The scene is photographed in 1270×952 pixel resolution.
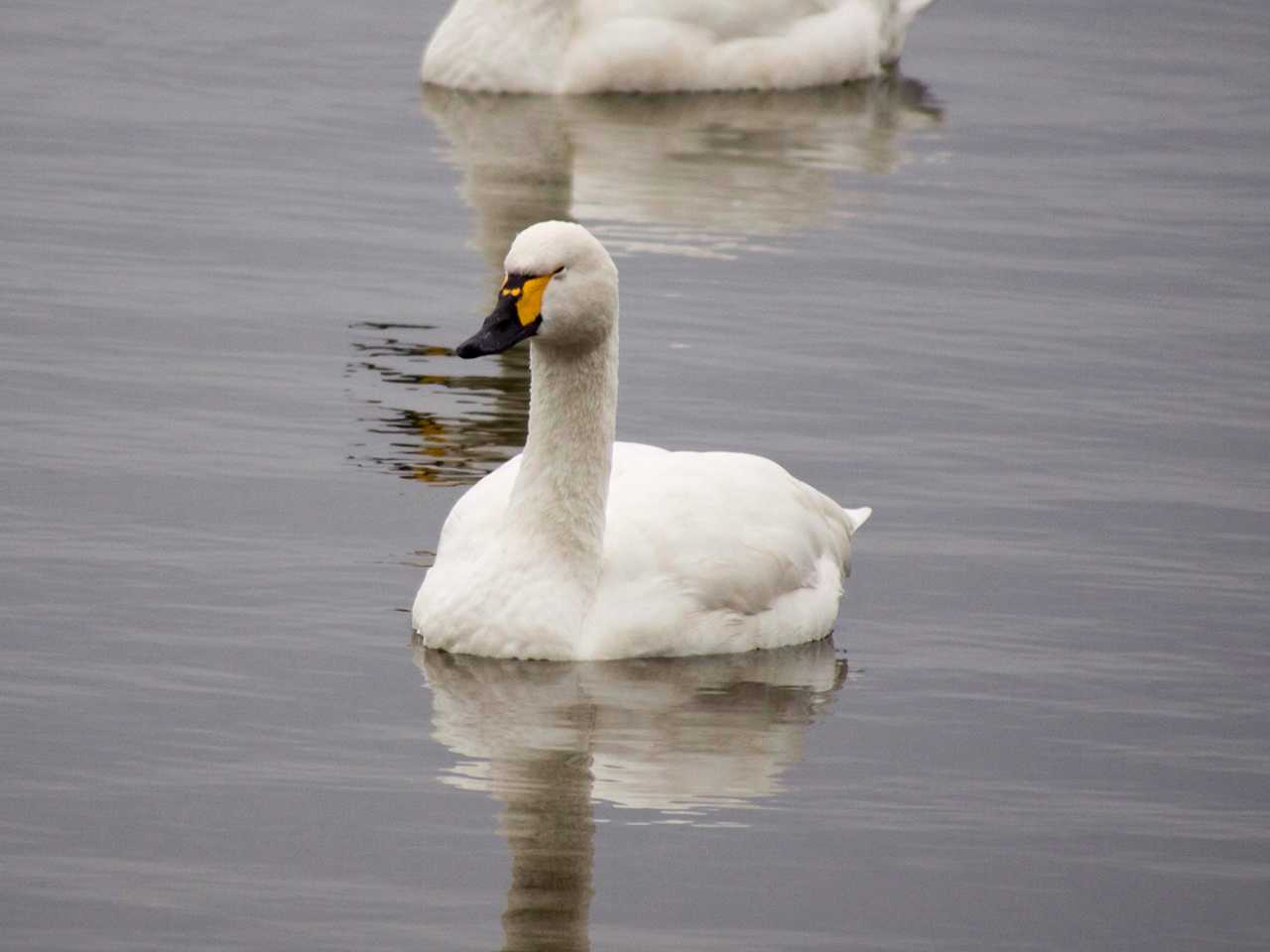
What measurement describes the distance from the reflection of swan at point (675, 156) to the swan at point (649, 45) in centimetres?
15

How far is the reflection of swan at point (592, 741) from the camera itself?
8734mm

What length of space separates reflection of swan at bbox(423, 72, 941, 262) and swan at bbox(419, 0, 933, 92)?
145 millimetres

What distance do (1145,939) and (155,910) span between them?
9.47 feet

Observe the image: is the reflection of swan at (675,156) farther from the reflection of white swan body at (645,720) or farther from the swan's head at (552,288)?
the reflection of white swan body at (645,720)

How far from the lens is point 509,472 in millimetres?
11719

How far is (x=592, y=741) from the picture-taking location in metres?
9.91

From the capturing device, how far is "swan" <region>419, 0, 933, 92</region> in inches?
906

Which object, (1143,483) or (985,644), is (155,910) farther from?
(1143,483)

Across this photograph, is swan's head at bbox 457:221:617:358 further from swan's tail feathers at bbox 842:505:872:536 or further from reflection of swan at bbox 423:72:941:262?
reflection of swan at bbox 423:72:941:262

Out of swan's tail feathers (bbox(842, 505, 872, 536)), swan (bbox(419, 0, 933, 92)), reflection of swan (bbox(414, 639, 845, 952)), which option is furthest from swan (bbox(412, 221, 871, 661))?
swan (bbox(419, 0, 933, 92))

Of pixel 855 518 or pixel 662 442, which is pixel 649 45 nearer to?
pixel 662 442

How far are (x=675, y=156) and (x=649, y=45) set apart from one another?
2860mm

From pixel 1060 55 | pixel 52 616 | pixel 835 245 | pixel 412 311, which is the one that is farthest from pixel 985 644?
pixel 1060 55

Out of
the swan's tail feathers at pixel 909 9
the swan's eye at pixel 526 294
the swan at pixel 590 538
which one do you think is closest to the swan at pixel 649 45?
the swan's tail feathers at pixel 909 9
